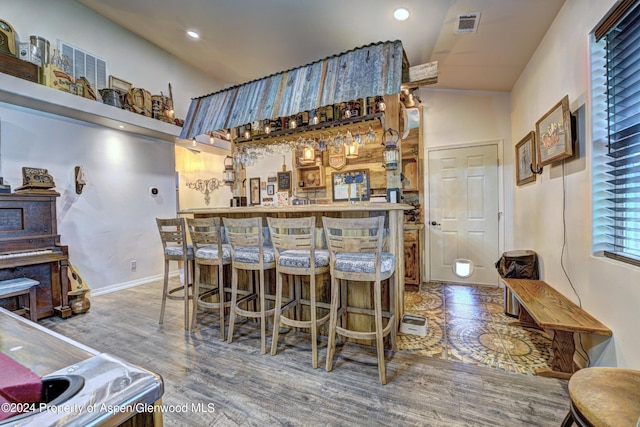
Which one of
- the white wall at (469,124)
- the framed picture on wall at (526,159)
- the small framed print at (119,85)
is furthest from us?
the small framed print at (119,85)

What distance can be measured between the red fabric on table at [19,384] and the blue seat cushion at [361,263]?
1587 millimetres

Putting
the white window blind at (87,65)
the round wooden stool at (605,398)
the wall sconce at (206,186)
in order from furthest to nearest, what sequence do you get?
the wall sconce at (206,186) → the white window blind at (87,65) → the round wooden stool at (605,398)

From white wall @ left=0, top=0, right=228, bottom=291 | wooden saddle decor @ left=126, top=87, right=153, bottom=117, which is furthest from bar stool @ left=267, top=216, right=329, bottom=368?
wooden saddle decor @ left=126, top=87, right=153, bottom=117

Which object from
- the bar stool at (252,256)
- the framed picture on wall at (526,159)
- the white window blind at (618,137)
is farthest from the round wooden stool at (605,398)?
the framed picture on wall at (526,159)

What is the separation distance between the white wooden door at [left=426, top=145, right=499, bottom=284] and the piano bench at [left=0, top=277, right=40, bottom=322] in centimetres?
484

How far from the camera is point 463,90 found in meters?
4.01

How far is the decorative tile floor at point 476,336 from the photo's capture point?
2120 millimetres

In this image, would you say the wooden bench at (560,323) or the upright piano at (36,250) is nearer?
the wooden bench at (560,323)

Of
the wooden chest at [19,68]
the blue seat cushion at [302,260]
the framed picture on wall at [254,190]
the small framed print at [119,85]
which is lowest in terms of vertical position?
the blue seat cushion at [302,260]

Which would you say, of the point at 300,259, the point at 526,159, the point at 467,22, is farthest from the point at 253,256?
the point at 526,159

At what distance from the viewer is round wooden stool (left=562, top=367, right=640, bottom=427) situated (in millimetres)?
928

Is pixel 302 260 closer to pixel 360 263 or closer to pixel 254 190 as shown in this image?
pixel 360 263

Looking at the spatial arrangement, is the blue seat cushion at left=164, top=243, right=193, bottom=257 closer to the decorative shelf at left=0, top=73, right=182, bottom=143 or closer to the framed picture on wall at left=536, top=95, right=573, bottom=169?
the decorative shelf at left=0, top=73, right=182, bottom=143

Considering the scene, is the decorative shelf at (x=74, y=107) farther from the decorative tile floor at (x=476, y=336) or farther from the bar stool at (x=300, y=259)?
the decorative tile floor at (x=476, y=336)
